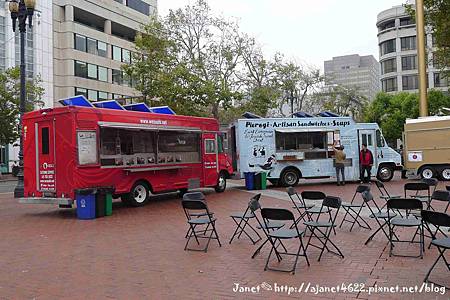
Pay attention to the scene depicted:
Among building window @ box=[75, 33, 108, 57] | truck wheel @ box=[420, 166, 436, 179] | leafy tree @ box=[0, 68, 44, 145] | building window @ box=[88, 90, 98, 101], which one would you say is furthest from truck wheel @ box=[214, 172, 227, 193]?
building window @ box=[75, 33, 108, 57]

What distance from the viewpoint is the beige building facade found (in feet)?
144

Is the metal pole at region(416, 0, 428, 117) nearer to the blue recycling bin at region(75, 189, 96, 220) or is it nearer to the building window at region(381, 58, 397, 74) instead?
the blue recycling bin at region(75, 189, 96, 220)

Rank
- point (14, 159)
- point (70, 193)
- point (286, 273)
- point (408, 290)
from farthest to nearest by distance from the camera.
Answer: point (14, 159)
point (70, 193)
point (286, 273)
point (408, 290)

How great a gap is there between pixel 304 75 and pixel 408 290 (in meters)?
32.1

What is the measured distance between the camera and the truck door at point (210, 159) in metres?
15.1

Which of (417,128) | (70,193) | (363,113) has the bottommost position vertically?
(70,193)

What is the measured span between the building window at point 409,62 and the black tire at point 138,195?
58183 mm

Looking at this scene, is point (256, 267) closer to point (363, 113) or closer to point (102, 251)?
point (102, 251)

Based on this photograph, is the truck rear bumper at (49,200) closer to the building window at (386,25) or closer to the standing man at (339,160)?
the standing man at (339,160)

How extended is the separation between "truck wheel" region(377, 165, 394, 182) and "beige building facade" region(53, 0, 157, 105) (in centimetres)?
2780

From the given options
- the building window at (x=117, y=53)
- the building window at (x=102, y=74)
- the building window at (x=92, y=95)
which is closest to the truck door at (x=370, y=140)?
the building window at (x=92, y=95)

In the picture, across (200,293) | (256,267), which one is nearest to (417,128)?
(256,267)

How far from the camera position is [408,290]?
4.66m

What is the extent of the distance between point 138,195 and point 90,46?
3814cm
